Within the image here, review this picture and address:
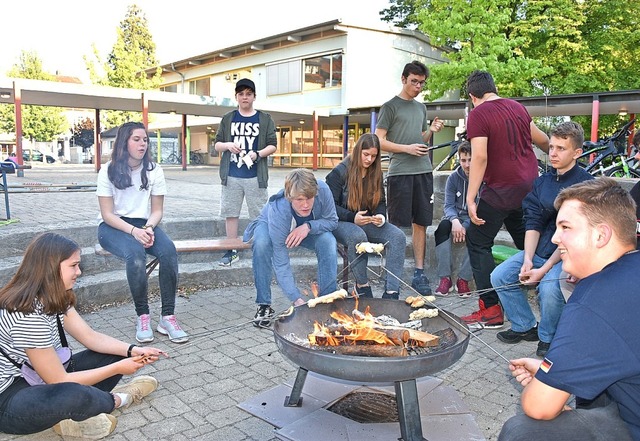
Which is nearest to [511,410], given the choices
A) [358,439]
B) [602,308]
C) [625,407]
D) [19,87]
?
[358,439]

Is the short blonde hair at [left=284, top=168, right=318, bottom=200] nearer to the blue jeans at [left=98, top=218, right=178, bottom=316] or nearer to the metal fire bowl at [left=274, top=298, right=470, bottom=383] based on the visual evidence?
the blue jeans at [left=98, top=218, right=178, bottom=316]

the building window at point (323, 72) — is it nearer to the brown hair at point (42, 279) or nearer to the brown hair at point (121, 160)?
the brown hair at point (121, 160)

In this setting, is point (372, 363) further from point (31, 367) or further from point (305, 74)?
point (305, 74)

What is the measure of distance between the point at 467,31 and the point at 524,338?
55.4ft

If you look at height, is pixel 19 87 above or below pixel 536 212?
above

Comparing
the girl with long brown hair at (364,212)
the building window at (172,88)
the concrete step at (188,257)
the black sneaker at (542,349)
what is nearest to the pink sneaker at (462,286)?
the concrete step at (188,257)

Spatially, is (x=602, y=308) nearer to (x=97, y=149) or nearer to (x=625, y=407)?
(x=625, y=407)

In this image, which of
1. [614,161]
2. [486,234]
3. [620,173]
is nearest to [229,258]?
[486,234]

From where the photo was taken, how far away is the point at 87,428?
2672mm

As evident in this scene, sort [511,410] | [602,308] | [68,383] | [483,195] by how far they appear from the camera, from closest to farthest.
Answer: [602,308]
[68,383]
[511,410]
[483,195]

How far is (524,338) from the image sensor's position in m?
4.22

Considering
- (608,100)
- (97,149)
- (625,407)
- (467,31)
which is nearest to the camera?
(625,407)

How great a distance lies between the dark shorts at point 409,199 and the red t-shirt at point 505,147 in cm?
98

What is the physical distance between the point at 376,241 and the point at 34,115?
39.6 meters
